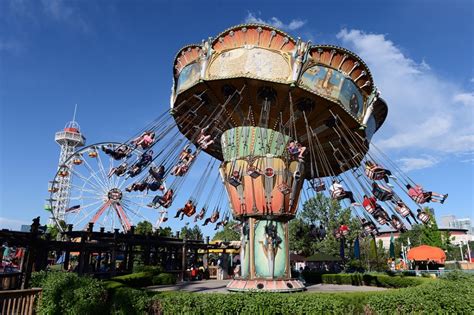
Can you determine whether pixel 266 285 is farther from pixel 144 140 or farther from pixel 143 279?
pixel 144 140

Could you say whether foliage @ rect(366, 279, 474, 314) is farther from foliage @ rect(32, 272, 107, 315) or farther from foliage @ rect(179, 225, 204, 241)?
foliage @ rect(179, 225, 204, 241)

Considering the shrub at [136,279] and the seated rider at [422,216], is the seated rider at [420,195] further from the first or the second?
the shrub at [136,279]

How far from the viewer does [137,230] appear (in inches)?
2480

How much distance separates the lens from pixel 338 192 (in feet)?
50.4

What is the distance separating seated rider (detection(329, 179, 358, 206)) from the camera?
1537cm

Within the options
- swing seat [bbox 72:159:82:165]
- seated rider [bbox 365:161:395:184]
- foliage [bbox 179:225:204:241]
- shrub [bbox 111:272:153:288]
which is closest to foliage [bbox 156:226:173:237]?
foliage [bbox 179:225:204:241]

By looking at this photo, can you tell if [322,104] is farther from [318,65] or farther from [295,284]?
[295,284]

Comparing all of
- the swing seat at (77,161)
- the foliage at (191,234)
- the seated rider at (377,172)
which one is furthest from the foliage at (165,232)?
the seated rider at (377,172)

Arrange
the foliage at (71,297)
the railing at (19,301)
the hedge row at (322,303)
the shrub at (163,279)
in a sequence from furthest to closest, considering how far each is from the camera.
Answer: the shrub at (163,279)
the foliage at (71,297)
the hedge row at (322,303)
the railing at (19,301)

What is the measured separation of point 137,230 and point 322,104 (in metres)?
53.7

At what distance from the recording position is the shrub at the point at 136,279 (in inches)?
721

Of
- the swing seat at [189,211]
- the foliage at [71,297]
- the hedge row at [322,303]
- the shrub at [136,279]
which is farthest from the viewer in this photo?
the swing seat at [189,211]

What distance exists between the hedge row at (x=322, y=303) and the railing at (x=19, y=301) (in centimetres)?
374

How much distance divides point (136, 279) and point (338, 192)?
12.5 metres
